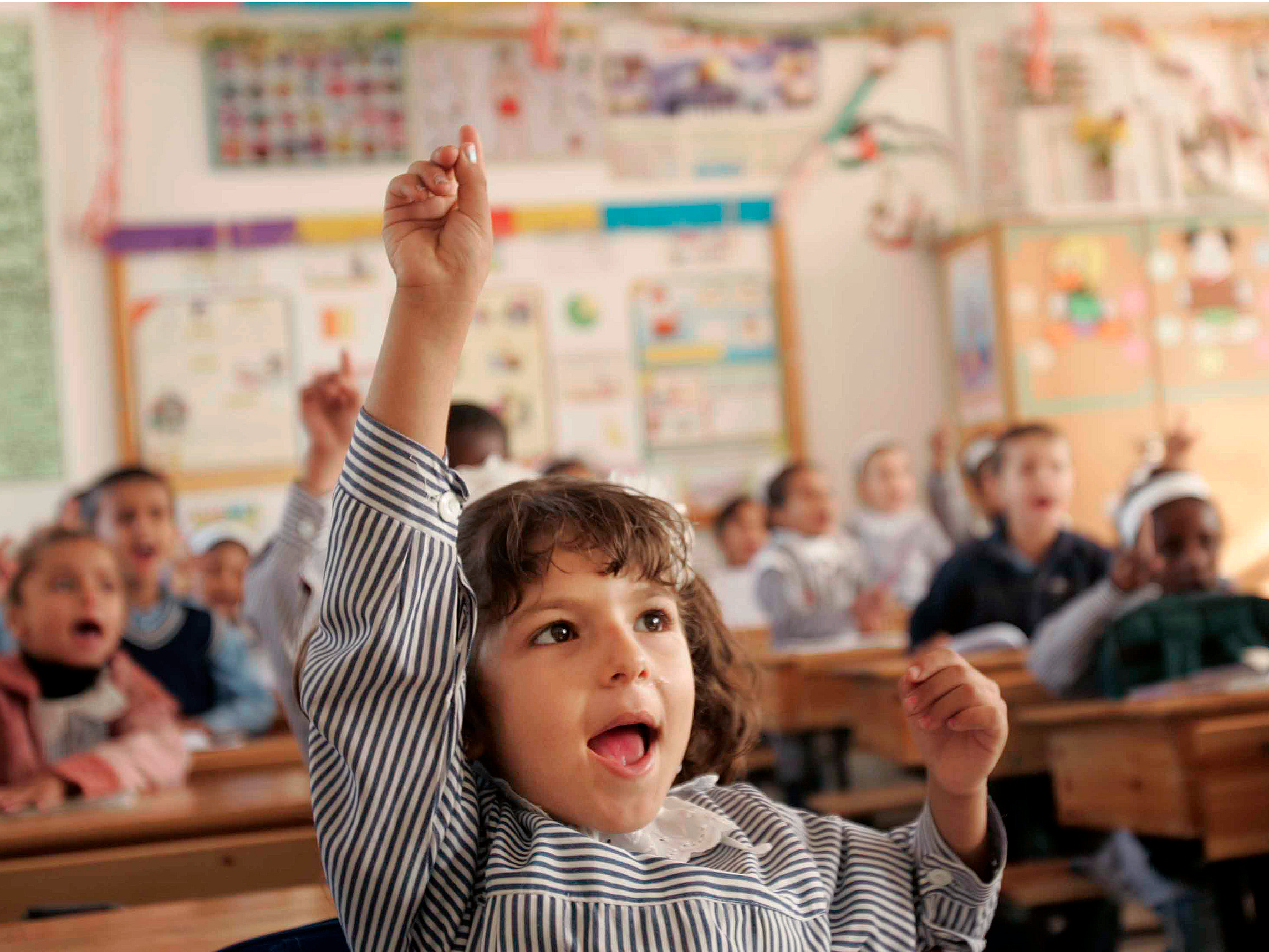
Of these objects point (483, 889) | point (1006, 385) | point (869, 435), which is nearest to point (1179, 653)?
point (483, 889)

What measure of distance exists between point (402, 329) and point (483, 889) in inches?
→ 14.0

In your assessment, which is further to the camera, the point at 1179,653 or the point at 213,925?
the point at 1179,653

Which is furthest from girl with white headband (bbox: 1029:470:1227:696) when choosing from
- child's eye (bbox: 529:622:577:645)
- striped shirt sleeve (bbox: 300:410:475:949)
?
striped shirt sleeve (bbox: 300:410:475:949)

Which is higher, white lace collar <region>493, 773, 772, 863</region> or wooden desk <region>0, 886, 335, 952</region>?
white lace collar <region>493, 773, 772, 863</region>

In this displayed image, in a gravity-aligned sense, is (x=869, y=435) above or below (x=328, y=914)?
above

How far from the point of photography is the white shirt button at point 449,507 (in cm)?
82

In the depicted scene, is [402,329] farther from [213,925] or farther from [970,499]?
[970,499]

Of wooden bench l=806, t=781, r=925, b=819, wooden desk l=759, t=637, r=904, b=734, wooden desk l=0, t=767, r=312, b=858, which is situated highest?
wooden desk l=0, t=767, r=312, b=858

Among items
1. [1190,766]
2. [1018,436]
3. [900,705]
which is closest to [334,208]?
[1018,436]

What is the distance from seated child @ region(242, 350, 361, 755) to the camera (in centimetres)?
150

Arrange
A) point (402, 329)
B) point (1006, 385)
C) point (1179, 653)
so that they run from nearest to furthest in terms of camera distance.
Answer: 1. point (402, 329)
2. point (1179, 653)
3. point (1006, 385)

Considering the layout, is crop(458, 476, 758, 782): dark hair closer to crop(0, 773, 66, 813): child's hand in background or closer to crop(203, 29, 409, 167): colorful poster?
crop(0, 773, 66, 813): child's hand in background

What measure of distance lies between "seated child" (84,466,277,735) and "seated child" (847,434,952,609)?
8.80 ft

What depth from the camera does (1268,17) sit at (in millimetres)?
6297
